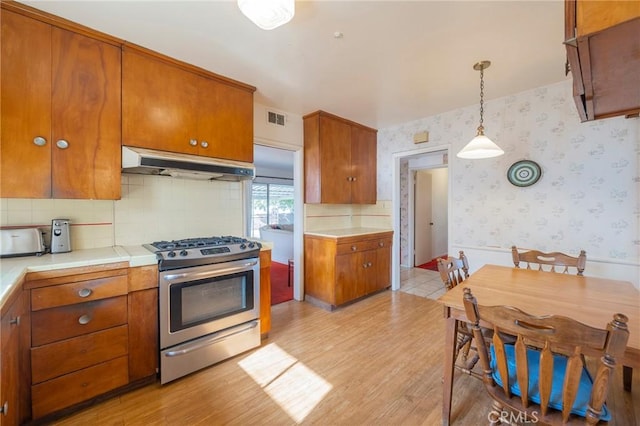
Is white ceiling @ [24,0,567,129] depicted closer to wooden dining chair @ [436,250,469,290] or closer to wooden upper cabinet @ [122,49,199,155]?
wooden upper cabinet @ [122,49,199,155]

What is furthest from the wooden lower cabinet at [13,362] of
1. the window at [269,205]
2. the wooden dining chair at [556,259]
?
the window at [269,205]

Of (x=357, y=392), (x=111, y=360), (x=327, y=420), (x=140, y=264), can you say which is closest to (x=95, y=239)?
(x=140, y=264)

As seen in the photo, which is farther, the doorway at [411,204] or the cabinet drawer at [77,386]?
the doorway at [411,204]

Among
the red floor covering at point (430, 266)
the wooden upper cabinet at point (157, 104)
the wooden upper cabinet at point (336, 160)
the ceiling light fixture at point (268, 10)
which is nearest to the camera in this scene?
the ceiling light fixture at point (268, 10)

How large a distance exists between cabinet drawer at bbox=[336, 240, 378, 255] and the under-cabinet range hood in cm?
138

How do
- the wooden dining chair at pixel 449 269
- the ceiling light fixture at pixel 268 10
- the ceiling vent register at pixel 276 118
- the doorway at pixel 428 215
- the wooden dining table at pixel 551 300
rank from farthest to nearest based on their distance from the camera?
the doorway at pixel 428 215
the ceiling vent register at pixel 276 118
the wooden dining chair at pixel 449 269
the ceiling light fixture at pixel 268 10
the wooden dining table at pixel 551 300

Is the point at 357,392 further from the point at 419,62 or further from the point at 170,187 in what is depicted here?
the point at 419,62

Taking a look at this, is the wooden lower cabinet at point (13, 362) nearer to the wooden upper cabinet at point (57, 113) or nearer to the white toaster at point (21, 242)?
the white toaster at point (21, 242)

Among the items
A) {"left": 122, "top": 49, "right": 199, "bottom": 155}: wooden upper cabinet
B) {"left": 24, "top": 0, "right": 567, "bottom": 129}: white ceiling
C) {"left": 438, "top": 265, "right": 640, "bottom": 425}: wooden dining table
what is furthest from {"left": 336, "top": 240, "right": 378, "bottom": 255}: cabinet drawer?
{"left": 122, "top": 49, "right": 199, "bottom": 155}: wooden upper cabinet

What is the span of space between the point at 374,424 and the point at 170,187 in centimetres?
240

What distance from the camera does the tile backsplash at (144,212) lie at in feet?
6.10

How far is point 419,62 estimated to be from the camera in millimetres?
2182

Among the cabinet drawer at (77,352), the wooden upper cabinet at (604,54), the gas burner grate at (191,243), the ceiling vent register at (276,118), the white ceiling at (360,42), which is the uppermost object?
the white ceiling at (360,42)

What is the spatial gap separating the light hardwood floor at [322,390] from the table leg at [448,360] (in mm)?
123
